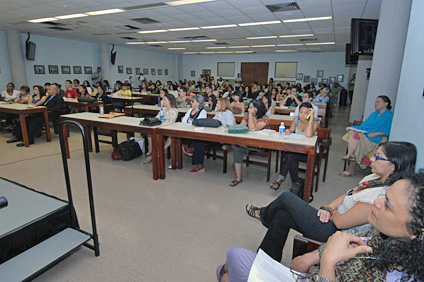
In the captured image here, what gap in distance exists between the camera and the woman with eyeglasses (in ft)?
4.88

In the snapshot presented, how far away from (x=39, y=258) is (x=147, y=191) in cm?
160

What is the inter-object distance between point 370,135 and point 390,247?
3475 millimetres

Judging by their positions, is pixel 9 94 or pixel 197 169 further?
pixel 9 94

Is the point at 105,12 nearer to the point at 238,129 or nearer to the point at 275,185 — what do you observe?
the point at 238,129

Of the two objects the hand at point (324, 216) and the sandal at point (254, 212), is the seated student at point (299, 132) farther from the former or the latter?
the hand at point (324, 216)

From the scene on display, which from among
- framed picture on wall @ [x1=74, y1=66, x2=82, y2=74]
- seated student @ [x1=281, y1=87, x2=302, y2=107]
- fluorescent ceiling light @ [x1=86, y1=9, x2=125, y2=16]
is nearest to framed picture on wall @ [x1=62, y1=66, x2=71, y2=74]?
framed picture on wall @ [x1=74, y1=66, x2=82, y2=74]

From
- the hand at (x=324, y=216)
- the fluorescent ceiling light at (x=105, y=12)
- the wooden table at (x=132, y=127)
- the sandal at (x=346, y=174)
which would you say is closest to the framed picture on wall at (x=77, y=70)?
the fluorescent ceiling light at (x=105, y=12)

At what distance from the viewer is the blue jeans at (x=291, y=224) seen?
1607mm

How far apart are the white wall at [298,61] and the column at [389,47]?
11928 millimetres

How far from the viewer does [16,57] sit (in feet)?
31.7

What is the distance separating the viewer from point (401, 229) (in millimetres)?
943

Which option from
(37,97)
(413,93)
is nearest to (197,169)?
(413,93)

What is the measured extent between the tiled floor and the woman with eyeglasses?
0.53 m

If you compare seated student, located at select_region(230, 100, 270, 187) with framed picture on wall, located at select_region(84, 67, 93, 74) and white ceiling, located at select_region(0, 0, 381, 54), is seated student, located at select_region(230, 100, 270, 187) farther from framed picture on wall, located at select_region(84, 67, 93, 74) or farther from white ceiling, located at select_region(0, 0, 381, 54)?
framed picture on wall, located at select_region(84, 67, 93, 74)
